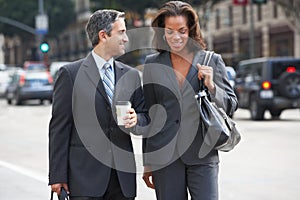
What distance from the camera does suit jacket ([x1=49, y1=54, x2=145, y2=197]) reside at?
4922 millimetres

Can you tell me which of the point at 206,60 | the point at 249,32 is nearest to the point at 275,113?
the point at 206,60

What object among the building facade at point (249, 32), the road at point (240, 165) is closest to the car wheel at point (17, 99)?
the building facade at point (249, 32)

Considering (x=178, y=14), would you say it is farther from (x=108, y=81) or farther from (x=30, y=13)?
(x=30, y=13)

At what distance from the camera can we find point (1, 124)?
2258 cm

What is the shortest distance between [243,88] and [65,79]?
58.8 ft

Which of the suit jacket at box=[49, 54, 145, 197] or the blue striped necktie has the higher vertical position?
the blue striped necktie

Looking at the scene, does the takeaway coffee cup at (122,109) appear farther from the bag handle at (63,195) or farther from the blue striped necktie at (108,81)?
the bag handle at (63,195)

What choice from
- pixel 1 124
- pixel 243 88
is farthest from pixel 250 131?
pixel 1 124

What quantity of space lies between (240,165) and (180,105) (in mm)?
7103

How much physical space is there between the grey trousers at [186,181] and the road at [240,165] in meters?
4.02

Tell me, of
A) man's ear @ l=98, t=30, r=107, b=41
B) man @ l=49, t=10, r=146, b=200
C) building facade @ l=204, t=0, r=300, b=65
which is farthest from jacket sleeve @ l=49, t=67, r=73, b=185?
building facade @ l=204, t=0, r=300, b=65

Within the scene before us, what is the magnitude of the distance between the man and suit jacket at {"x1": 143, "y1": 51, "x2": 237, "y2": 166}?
0.16 metres

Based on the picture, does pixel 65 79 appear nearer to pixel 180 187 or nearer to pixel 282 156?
pixel 180 187

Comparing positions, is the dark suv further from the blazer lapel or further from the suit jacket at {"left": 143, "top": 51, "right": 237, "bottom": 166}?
the blazer lapel
